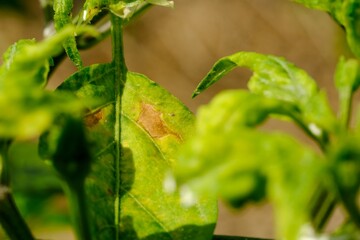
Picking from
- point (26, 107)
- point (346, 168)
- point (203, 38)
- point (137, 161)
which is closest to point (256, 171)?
point (346, 168)

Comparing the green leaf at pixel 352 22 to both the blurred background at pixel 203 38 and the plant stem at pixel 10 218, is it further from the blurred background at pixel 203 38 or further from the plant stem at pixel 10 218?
the blurred background at pixel 203 38

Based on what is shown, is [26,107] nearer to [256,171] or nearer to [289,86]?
[256,171]

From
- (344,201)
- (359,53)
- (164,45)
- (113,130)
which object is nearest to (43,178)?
(113,130)

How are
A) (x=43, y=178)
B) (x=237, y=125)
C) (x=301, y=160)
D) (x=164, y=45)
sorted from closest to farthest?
1. (x=301, y=160)
2. (x=237, y=125)
3. (x=43, y=178)
4. (x=164, y=45)

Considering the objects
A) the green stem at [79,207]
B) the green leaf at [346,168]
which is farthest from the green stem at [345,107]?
the green stem at [79,207]

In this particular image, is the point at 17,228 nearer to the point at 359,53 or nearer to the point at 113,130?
the point at 113,130
